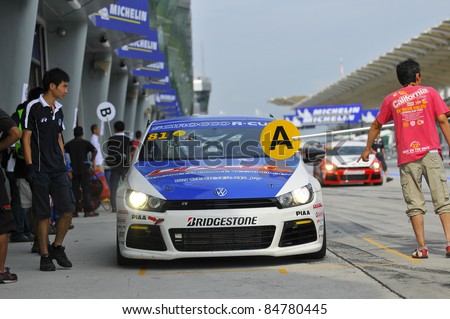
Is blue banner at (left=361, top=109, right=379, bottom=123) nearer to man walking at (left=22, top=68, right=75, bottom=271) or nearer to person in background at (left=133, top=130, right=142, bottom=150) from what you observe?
person in background at (left=133, top=130, right=142, bottom=150)

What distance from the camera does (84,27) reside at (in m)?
21.9

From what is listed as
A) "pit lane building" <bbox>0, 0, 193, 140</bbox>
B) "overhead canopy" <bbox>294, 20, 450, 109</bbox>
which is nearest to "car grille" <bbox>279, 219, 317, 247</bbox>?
"pit lane building" <bbox>0, 0, 193, 140</bbox>

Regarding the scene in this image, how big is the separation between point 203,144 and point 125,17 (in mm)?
15410

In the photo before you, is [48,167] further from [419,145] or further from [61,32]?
[61,32]

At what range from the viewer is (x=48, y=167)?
737 cm

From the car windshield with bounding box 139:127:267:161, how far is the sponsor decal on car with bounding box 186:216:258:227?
130 centimetres

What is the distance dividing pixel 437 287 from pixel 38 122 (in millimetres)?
3856

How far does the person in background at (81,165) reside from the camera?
1474cm

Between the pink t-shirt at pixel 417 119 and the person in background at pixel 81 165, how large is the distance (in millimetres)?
8260

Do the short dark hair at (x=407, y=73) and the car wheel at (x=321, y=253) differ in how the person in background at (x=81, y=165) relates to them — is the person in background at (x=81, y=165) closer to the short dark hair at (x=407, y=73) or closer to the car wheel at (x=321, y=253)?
the car wheel at (x=321, y=253)

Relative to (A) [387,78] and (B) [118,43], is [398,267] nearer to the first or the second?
(B) [118,43]

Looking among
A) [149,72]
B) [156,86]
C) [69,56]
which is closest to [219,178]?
[69,56]

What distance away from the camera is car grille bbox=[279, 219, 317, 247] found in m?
7.04
